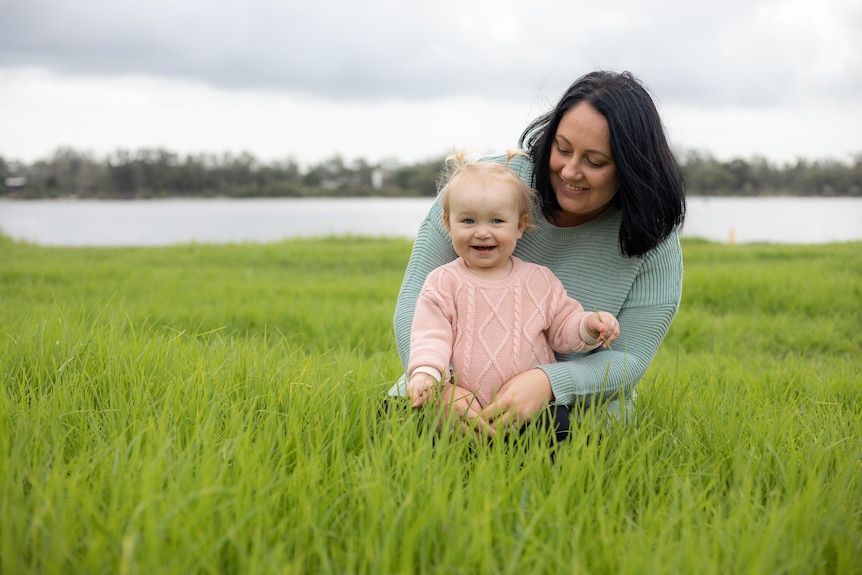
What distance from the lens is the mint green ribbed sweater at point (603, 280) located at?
103 inches

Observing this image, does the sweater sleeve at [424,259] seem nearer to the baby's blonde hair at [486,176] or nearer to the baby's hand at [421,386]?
the baby's blonde hair at [486,176]

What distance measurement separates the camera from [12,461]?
1853mm

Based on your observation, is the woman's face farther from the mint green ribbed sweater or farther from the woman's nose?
the mint green ribbed sweater

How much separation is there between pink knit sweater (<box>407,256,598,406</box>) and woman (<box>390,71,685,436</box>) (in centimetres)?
9

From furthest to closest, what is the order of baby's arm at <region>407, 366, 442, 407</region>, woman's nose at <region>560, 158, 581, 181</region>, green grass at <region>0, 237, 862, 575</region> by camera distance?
woman's nose at <region>560, 158, 581, 181</region> → baby's arm at <region>407, 366, 442, 407</region> → green grass at <region>0, 237, 862, 575</region>

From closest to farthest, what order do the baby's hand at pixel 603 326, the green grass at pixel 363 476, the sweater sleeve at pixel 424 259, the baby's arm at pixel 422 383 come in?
1. the green grass at pixel 363 476
2. the baby's arm at pixel 422 383
3. the baby's hand at pixel 603 326
4. the sweater sleeve at pixel 424 259

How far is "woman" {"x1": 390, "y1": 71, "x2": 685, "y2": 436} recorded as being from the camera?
96.2 inches

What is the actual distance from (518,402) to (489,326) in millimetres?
312

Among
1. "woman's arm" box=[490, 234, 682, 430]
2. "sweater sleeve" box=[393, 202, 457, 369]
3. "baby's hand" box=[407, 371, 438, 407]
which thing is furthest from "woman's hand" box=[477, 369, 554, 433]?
"sweater sleeve" box=[393, 202, 457, 369]

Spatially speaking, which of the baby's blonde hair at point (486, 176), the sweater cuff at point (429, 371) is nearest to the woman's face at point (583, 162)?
the baby's blonde hair at point (486, 176)

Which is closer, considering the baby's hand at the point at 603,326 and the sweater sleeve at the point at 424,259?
the baby's hand at the point at 603,326

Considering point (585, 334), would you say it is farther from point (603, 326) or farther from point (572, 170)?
point (572, 170)

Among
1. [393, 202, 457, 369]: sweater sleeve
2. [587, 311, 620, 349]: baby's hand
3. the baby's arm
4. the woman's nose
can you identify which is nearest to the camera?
the baby's arm

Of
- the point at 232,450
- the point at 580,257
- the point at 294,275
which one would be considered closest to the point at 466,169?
the point at 580,257
